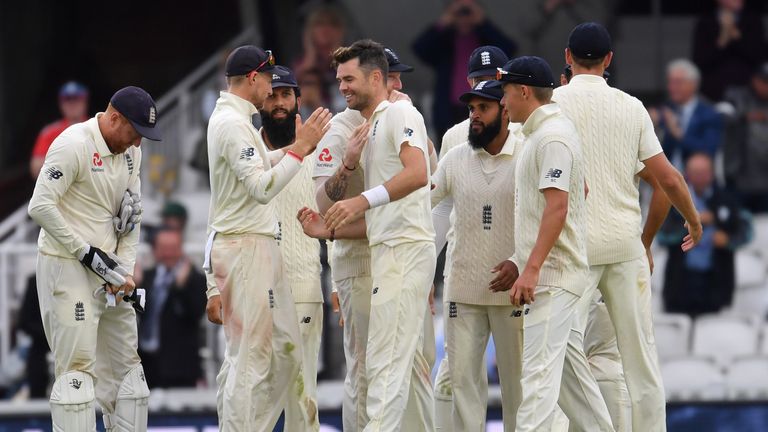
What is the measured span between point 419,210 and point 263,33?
7775 mm

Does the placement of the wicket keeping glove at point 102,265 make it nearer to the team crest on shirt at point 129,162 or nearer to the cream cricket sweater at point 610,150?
the team crest on shirt at point 129,162

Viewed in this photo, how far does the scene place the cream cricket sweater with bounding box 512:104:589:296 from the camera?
721cm

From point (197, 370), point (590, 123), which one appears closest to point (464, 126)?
point (590, 123)

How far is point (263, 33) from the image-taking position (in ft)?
49.0

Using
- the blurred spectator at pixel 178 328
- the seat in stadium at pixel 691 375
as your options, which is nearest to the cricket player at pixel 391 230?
the blurred spectator at pixel 178 328

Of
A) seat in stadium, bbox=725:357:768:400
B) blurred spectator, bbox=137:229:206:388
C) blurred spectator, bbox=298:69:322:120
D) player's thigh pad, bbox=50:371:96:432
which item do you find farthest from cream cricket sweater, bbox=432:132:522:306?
blurred spectator, bbox=298:69:322:120

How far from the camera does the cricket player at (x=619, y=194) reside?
7.55 meters

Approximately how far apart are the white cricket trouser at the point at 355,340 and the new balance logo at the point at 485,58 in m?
1.40

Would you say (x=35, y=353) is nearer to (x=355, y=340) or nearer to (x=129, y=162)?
(x=129, y=162)

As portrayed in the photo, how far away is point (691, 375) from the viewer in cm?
1154

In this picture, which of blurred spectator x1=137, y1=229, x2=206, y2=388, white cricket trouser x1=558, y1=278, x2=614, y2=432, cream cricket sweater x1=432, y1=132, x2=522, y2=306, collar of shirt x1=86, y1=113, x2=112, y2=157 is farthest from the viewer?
blurred spectator x1=137, y1=229, x2=206, y2=388

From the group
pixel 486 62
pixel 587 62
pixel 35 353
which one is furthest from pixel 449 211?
pixel 35 353

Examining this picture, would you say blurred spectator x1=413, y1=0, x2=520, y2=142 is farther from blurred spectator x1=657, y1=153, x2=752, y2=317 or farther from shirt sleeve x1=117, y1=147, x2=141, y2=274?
shirt sleeve x1=117, y1=147, x2=141, y2=274

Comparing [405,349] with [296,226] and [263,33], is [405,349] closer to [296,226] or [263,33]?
[296,226]
